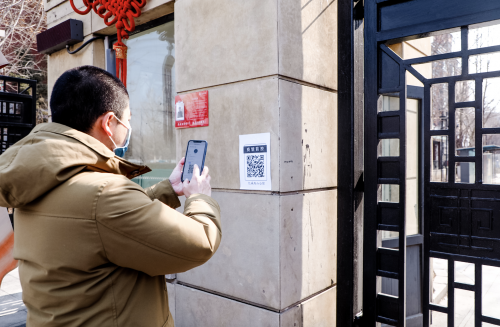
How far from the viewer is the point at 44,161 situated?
1219 mm

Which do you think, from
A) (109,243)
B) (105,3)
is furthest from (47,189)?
(105,3)

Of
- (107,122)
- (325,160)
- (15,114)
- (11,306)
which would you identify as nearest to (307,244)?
(325,160)

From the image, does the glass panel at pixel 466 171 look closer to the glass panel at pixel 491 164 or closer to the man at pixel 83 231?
the glass panel at pixel 491 164

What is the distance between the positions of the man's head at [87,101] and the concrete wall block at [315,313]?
1802 millimetres

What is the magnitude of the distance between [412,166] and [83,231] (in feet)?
11.5

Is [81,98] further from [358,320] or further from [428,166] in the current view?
[358,320]

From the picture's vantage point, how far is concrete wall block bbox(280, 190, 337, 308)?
2.55 m

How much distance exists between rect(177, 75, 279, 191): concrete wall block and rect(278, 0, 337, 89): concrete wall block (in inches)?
9.6

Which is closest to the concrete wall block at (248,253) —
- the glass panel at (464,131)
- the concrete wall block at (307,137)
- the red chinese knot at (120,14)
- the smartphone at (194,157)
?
the concrete wall block at (307,137)

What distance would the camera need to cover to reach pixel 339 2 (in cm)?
275

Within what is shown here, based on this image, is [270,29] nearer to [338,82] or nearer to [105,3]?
[338,82]

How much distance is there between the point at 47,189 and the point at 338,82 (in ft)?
7.20

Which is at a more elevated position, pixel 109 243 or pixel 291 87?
pixel 291 87

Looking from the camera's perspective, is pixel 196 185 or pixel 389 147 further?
pixel 389 147
